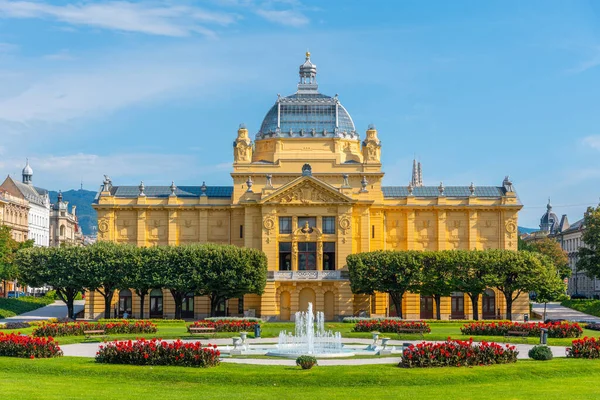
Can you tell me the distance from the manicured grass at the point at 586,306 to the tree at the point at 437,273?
74.9 ft

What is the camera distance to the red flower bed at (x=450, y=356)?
48094 millimetres

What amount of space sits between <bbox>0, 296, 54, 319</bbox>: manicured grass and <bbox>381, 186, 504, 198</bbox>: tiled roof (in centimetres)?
4594

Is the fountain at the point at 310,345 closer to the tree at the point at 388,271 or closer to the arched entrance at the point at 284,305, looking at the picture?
the tree at the point at 388,271

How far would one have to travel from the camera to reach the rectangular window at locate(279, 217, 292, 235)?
4240 inches

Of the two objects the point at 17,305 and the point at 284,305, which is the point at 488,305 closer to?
the point at 284,305

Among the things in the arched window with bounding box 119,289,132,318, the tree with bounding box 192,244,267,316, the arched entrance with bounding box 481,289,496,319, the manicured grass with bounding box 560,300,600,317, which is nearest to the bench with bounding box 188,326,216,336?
the tree with bounding box 192,244,267,316

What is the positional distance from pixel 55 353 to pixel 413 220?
6665 centimetres

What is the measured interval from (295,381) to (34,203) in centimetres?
14502

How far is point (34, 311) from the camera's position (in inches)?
4688

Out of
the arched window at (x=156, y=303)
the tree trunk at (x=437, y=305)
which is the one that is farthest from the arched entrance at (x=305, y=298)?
the arched window at (x=156, y=303)

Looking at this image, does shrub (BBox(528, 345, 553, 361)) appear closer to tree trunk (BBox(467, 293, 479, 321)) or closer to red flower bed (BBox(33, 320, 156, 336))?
red flower bed (BBox(33, 320, 156, 336))

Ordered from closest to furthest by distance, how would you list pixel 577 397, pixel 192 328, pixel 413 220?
pixel 577 397 < pixel 192 328 < pixel 413 220

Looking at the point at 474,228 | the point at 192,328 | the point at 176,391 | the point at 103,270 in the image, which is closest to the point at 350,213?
the point at 474,228

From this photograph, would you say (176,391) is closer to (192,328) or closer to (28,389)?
(28,389)
